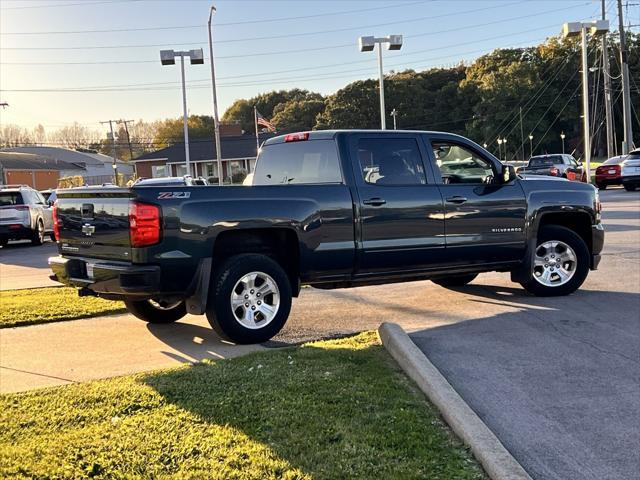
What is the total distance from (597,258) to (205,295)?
210 inches

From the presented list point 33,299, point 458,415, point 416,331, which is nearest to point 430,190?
point 416,331

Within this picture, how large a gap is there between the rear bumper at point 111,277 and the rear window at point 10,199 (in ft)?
47.8

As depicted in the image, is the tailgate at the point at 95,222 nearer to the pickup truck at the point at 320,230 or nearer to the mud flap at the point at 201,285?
the pickup truck at the point at 320,230

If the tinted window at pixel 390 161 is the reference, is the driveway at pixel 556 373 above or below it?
below

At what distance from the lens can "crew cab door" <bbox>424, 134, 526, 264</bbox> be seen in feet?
23.8

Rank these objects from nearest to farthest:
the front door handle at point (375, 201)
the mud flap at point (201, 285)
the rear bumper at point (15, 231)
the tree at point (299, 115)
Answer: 1. the mud flap at point (201, 285)
2. the front door handle at point (375, 201)
3. the rear bumper at point (15, 231)
4. the tree at point (299, 115)

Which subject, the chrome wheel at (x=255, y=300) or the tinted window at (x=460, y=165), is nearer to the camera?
the chrome wheel at (x=255, y=300)

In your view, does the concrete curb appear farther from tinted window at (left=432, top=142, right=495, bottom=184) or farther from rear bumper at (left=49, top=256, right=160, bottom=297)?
tinted window at (left=432, top=142, right=495, bottom=184)

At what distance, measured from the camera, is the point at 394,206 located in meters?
6.76

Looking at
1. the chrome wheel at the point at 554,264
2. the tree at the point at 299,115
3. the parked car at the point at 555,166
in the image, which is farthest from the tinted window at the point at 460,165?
the tree at the point at 299,115

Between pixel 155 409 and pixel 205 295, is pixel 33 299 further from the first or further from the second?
pixel 155 409

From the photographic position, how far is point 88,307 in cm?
817

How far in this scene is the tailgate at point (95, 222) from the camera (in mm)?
5641

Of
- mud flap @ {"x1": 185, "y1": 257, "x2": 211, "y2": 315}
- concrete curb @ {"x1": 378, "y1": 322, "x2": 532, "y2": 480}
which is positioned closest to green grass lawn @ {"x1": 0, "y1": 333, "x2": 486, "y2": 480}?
concrete curb @ {"x1": 378, "y1": 322, "x2": 532, "y2": 480}
